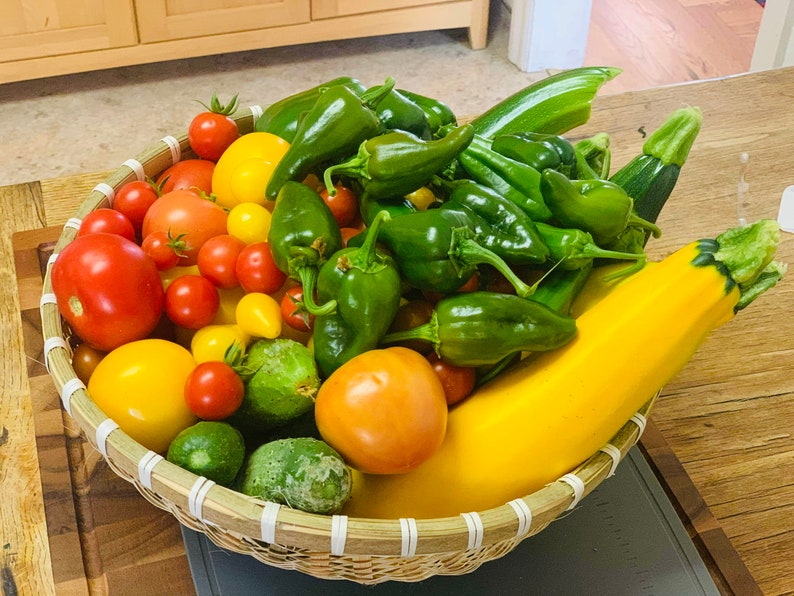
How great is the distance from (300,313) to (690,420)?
413 millimetres

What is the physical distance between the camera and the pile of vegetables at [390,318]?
0.68 metres

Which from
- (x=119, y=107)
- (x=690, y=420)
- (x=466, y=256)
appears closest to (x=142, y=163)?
(x=466, y=256)

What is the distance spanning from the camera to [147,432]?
0.71 m

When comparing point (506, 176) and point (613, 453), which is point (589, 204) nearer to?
point (506, 176)

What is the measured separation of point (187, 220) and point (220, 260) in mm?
65

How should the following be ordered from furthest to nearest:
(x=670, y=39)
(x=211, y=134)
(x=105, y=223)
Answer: (x=670, y=39) < (x=211, y=134) < (x=105, y=223)

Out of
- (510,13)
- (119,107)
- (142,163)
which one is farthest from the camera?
(510,13)

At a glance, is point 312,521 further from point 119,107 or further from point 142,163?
point 119,107

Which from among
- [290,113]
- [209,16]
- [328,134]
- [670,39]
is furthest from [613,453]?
[670,39]

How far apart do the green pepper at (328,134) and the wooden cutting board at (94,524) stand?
0.99 ft

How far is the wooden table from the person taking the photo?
74 centimetres

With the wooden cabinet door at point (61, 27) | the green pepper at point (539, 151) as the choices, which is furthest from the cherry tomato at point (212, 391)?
the wooden cabinet door at point (61, 27)

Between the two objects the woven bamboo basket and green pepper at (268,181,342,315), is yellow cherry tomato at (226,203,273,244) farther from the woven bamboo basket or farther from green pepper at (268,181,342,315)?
the woven bamboo basket

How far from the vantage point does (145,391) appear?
2.31 feet
